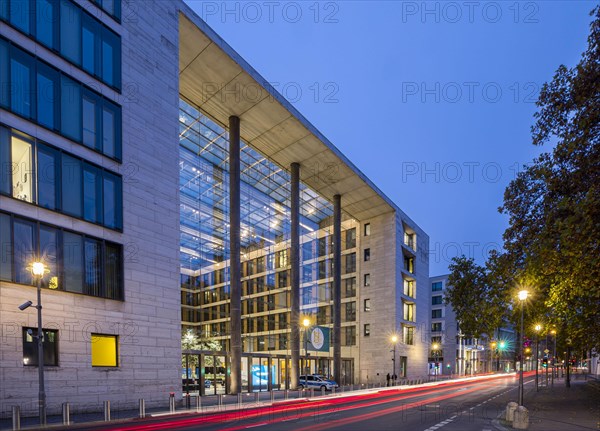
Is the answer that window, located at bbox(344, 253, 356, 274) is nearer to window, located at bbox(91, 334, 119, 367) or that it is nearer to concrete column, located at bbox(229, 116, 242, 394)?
concrete column, located at bbox(229, 116, 242, 394)

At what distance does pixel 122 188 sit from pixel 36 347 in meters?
9.46

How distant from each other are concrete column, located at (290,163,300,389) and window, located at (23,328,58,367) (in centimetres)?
2707

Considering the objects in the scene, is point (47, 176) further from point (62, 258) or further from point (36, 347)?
point (36, 347)

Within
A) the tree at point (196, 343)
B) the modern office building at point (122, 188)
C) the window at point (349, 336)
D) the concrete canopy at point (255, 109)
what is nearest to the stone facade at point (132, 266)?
the modern office building at point (122, 188)

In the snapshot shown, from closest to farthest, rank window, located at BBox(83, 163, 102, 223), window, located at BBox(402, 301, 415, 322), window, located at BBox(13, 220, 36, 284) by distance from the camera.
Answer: window, located at BBox(13, 220, 36, 284)
window, located at BBox(83, 163, 102, 223)
window, located at BBox(402, 301, 415, 322)

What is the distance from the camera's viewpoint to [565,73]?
20.6 m

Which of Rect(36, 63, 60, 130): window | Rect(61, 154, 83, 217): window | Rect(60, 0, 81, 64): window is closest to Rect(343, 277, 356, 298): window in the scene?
Rect(61, 154, 83, 217): window

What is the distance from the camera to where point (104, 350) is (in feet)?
83.0

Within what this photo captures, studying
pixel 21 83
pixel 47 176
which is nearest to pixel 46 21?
pixel 21 83

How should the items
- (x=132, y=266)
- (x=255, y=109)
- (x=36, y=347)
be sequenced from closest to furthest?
(x=36, y=347)
(x=132, y=266)
(x=255, y=109)

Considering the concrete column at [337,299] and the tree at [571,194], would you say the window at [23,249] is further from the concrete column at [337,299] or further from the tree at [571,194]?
the concrete column at [337,299]

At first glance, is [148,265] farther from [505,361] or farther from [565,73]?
[505,361]

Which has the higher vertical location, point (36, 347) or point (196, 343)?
point (36, 347)

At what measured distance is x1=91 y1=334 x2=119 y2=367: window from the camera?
2484cm
